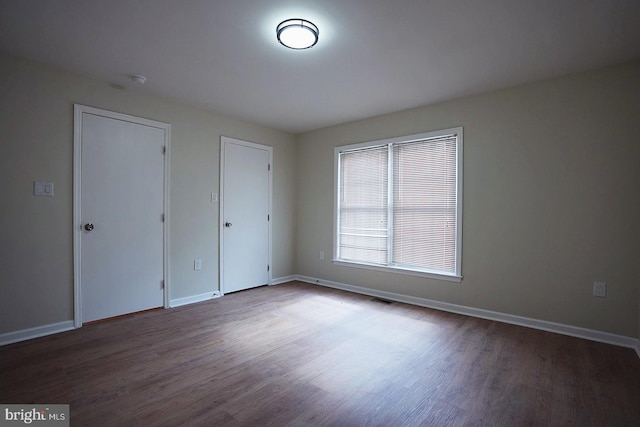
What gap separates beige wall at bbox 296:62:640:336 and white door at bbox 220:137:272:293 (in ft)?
7.56

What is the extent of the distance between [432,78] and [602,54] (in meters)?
1.34

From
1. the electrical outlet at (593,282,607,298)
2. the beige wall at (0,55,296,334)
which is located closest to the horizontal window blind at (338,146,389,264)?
the electrical outlet at (593,282,607,298)

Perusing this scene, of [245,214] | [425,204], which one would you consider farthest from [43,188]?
[425,204]

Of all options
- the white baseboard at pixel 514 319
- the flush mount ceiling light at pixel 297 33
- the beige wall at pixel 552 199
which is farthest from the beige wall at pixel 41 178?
the beige wall at pixel 552 199

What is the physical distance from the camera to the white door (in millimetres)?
4312

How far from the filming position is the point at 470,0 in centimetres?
194

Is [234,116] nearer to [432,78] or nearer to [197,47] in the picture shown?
[197,47]

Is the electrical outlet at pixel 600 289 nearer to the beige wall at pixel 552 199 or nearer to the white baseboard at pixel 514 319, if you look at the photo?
the beige wall at pixel 552 199

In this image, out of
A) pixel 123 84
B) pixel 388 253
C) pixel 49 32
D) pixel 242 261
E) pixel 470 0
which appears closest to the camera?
pixel 470 0

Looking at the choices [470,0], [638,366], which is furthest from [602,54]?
[638,366]

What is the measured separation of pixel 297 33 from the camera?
222cm

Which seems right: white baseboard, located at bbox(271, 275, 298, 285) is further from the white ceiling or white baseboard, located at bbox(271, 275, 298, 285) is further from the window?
the white ceiling

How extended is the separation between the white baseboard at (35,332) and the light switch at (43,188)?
1229 millimetres

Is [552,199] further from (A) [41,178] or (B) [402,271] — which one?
(A) [41,178]
